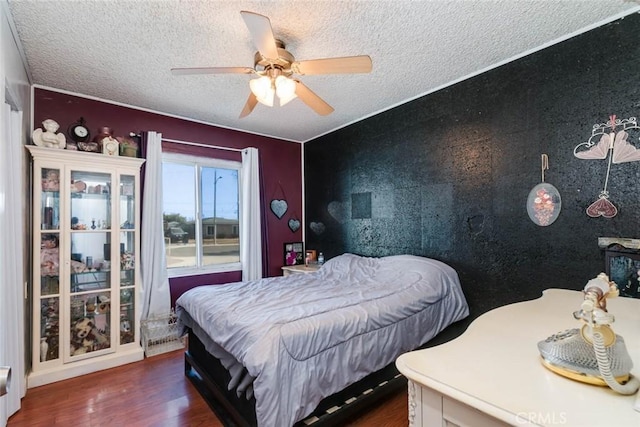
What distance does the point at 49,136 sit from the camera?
8.74 ft

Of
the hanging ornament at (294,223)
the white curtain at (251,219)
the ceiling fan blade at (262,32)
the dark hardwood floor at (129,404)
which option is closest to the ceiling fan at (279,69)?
the ceiling fan blade at (262,32)

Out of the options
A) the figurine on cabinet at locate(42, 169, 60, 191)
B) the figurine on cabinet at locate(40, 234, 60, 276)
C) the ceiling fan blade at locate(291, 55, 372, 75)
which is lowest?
the figurine on cabinet at locate(40, 234, 60, 276)

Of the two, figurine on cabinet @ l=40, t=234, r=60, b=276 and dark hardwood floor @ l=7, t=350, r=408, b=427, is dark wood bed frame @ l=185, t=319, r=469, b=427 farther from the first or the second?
figurine on cabinet @ l=40, t=234, r=60, b=276

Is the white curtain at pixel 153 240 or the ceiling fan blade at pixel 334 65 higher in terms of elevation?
the ceiling fan blade at pixel 334 65

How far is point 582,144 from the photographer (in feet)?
6.78

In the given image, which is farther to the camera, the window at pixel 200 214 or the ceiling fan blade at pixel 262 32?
the window at pixel 200 214

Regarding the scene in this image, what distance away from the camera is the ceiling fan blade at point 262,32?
1.45 m

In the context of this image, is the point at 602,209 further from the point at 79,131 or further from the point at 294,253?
the point at 79,131

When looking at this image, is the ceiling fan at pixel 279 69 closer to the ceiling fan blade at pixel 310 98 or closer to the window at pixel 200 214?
the ceiling fan blade at pixel 310 98

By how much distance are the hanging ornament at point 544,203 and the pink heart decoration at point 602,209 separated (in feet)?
0.58

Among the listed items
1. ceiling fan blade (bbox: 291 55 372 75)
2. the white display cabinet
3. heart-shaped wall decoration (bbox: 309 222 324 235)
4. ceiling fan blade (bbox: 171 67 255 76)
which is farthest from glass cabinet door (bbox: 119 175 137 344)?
heart-shaped wall decoration (bbox: 309 222 324 235)

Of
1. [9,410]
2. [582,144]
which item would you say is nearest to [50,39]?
[9,410]

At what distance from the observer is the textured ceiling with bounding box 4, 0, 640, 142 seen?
5.96 ft

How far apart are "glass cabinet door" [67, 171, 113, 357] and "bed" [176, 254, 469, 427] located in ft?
3.18
